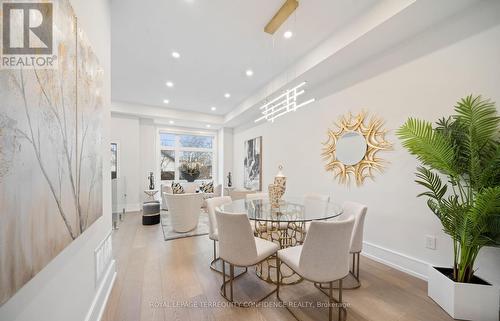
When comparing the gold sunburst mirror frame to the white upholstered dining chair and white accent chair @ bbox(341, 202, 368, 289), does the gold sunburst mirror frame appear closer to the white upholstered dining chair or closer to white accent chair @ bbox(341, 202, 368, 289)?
the white upholstered dining chair

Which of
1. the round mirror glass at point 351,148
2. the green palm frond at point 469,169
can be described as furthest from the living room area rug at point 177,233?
the green palm frond at point 469,169

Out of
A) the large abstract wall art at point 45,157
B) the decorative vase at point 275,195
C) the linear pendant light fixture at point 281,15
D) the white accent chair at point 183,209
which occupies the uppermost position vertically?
the linear pendant light fixture at point 281,15

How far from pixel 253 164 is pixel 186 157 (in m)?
2.82

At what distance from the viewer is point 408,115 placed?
2400 mm

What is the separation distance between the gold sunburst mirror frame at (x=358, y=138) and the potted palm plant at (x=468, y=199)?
0.78 metres

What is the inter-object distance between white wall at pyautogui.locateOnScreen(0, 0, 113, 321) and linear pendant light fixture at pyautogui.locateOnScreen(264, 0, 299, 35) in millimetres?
1781

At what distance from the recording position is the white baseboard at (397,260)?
2253 mm

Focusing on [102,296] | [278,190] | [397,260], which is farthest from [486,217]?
[102,296]

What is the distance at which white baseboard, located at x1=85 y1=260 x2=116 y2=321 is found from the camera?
4.94 feet

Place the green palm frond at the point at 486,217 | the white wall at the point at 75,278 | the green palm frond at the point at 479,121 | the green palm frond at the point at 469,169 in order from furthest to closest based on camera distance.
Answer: the green palm frond at the point at 479,121
the green palm frond at the point at 469,169
the green palm frond at the point at 486,217
the white wall at the point at 75,278

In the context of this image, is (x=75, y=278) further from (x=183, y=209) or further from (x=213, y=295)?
(x=183, y=209)

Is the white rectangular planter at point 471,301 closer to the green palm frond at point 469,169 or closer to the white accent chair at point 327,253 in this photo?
the green palm frond at point 469,169

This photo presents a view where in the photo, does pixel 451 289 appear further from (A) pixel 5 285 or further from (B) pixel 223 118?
(B) pixel 223 118

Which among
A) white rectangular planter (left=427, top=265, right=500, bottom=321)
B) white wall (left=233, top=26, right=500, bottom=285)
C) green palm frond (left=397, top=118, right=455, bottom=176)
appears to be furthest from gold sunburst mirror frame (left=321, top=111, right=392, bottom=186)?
white rectangular planter (left=427, top=265, right=500, bottom=321)
